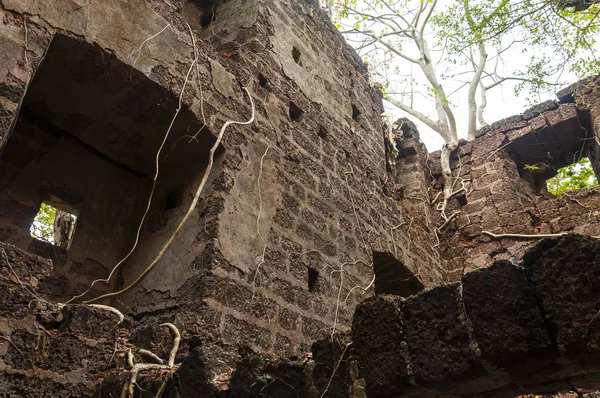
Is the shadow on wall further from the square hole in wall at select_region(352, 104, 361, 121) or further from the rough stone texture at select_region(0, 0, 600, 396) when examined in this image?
the square hole in wall at select_region(352, 104, 361, 121)

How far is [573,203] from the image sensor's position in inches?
258

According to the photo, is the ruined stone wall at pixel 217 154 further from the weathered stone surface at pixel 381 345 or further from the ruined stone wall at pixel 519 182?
the ruined stone wall at pixel 519 182

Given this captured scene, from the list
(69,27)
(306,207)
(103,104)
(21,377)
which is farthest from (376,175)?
(21,377)

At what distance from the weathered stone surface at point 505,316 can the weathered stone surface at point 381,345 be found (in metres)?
0.32

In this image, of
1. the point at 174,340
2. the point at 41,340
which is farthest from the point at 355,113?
the point at 41,340

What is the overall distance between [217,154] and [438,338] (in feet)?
6.86

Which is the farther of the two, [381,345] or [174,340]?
[174,340]

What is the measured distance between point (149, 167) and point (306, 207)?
1.23 metres

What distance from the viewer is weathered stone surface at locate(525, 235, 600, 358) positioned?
1.74 metres

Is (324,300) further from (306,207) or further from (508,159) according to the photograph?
(508,159)

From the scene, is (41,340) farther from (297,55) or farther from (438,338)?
(297,55)

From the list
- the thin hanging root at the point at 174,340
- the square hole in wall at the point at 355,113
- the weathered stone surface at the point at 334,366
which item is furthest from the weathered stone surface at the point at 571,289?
the square hole in wall at the point at 355,113

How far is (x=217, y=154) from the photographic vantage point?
360cm

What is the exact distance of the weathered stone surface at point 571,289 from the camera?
1737 millimetres
